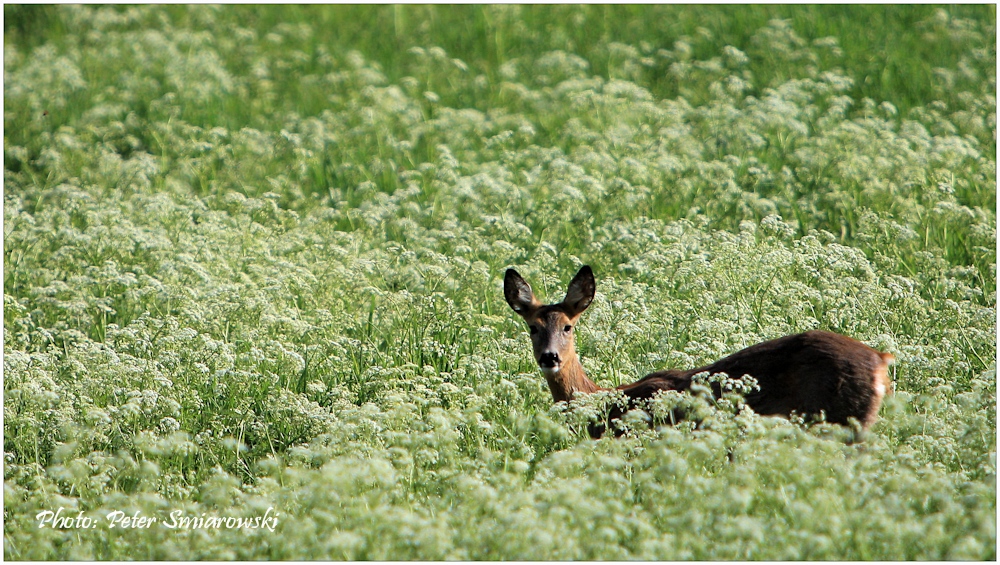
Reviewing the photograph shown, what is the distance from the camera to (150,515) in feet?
16.7

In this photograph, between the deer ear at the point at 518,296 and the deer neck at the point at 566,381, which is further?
the deer ear at the point at 518,296

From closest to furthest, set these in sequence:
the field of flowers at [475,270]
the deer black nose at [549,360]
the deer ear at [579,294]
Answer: the field of flowers at [475,270] → the deer black nose at [549,360] → the deer ear at [579,294]

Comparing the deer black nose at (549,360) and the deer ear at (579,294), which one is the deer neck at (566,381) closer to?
the deer black nose at (549,360)

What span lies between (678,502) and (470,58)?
11100mm

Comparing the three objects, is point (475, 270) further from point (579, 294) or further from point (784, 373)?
point (784, 373)

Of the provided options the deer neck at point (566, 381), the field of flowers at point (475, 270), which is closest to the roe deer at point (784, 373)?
the deer neck at point (566, 381)

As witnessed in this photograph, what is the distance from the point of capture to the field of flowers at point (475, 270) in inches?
187

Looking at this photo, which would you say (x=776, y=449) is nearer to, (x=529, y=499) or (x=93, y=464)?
(x=529, y=499)

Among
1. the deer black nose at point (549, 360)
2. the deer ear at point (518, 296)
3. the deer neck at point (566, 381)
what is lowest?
the deer neck at point (566, 381)

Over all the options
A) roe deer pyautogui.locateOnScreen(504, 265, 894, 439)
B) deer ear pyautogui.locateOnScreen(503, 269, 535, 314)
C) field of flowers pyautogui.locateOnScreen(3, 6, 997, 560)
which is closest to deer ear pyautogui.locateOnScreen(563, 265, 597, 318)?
roe deer pyautogui.locateOnScreen(504, 265, 894, 439)

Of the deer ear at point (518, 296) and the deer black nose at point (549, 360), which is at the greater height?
the deer ear at point (518, 296)

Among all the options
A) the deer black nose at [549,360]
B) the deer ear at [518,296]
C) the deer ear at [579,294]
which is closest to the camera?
the deer black nose at [549,360]

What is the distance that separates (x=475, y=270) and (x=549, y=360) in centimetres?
199

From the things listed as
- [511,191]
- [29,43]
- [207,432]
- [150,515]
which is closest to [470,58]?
[511,191]
